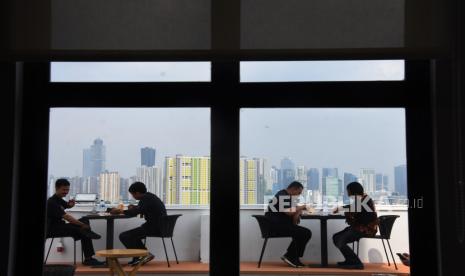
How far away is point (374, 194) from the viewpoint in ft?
13.6

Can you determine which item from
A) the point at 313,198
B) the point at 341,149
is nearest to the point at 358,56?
the point at 341,149

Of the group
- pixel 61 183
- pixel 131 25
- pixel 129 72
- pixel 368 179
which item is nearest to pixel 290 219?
pixel 368 179

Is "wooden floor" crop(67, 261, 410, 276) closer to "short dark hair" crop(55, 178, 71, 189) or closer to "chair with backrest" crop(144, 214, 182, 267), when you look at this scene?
"chair with backrest" crop(144, 214, 182, 267)

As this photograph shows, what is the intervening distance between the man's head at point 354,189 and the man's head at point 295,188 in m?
0.38

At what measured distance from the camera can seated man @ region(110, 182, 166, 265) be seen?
5078 mm

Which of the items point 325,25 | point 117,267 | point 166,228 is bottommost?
point 117,267

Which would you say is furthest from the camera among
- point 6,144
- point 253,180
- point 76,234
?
point 76,234

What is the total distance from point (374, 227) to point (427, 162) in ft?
5.81

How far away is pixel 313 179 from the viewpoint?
4.23m

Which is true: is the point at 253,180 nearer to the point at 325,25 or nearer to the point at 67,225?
the point at 325,25

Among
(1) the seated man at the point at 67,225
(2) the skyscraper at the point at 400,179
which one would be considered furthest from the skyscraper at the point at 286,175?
(1) the seated man at the point at 67,225

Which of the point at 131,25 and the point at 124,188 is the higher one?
the point at 131,25

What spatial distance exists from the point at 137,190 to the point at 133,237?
83 centimetres

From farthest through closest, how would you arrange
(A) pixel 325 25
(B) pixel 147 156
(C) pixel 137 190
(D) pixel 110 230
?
(D) pixel 110 230 < (C) pixel 137 190 < (B) pixel 147 156 < (A) pixel 325 25
